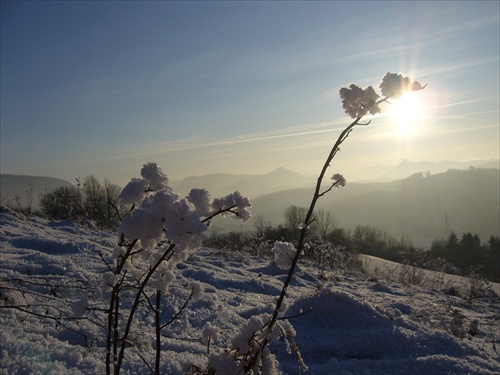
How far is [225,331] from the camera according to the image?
144 inches

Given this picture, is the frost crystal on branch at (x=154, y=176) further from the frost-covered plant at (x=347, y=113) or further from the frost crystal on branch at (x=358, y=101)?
the frost crystal on branch at (x=358, y=101)

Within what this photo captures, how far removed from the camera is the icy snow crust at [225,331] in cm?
249

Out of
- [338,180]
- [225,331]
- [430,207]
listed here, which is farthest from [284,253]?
[430,207]

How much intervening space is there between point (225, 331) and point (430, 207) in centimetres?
15632

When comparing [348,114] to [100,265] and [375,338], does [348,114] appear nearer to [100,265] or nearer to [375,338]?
[375,338]

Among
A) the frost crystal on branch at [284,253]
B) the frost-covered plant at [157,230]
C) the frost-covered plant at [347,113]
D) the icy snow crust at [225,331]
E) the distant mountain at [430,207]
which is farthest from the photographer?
the distant mountain at [430,207]

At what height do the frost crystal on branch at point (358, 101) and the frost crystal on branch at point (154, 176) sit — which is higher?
the frost crystal on branch at point (358, 101)

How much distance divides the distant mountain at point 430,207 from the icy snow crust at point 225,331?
109962 mm

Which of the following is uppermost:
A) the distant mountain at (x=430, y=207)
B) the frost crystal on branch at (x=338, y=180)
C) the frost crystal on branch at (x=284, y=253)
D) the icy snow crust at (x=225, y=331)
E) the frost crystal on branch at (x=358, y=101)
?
the frost crystal on branch at (x=358, y=101)

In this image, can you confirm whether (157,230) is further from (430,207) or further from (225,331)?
(430,207)

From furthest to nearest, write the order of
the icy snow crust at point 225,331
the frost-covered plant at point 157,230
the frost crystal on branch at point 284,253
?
the icy snow crust at point 225,331 → the frost crystal on branch at point 284,253 → the frost-covered plant at point 157,230

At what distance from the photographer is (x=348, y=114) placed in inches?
55.1

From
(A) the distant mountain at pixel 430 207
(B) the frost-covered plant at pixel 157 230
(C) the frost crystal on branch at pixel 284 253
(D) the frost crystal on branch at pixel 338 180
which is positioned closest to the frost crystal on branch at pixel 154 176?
(B) the frost-covered plant at pixel 157 230

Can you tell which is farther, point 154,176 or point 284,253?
point 284,253
